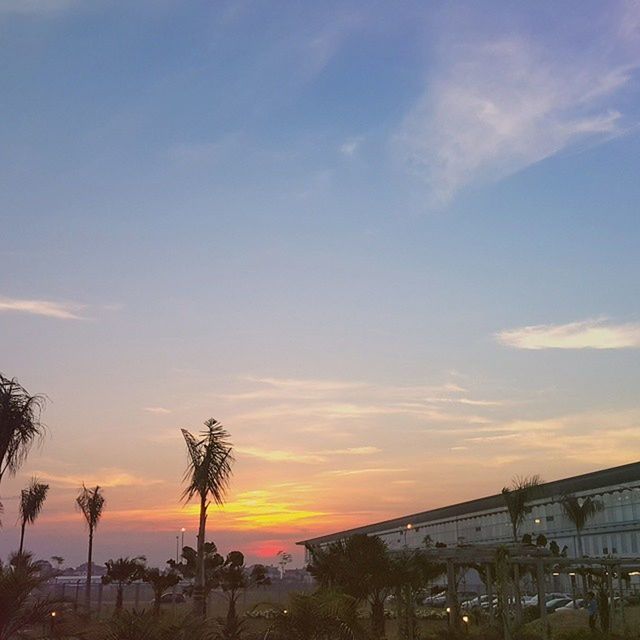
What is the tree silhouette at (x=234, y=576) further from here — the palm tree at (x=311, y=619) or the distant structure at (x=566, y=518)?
the palm tree at (x=311, y=619)

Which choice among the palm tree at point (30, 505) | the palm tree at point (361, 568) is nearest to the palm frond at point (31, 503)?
the palm tree at point (30, 505)

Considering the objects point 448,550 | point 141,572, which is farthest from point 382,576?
point 141,572

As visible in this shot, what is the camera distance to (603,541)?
72.1 metres

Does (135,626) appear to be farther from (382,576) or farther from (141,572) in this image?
(141,572)

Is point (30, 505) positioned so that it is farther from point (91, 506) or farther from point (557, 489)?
point (557, 489)

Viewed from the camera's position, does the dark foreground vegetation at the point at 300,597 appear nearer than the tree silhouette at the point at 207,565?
Yes

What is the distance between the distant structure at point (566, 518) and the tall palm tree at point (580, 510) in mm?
1070

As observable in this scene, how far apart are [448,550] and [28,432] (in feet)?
60.9

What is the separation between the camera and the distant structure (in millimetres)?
68500

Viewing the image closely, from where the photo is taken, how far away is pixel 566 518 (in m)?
76.8

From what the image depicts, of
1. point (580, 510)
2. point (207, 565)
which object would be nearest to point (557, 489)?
point (580, 510)

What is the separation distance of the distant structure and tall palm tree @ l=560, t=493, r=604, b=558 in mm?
1070

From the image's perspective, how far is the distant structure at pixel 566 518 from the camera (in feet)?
225

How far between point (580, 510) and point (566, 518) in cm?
1021
